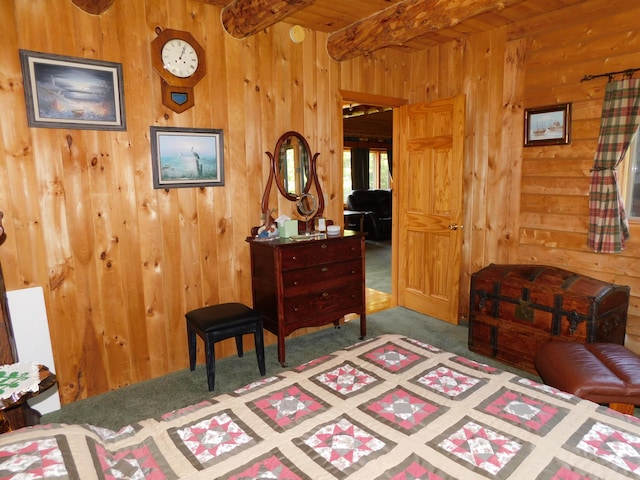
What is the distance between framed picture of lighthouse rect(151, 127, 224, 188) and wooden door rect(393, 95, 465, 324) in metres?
2.02

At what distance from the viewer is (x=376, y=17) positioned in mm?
3188

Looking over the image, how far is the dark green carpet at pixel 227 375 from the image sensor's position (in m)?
2.55

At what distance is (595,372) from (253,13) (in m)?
2.89

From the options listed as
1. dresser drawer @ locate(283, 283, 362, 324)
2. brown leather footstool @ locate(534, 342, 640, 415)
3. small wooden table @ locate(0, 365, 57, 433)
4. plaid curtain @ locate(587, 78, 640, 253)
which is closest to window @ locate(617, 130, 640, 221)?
plaid curtain @ locate(587, 78, 640, 253)

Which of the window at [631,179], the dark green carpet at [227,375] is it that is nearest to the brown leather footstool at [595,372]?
the dark green carpet at [227,375]

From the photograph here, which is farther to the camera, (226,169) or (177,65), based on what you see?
(226,169)

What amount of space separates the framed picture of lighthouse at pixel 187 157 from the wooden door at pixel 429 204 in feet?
6.61

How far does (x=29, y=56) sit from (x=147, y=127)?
28.3 inches

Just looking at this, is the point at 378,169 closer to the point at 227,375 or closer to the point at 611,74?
the point at 611,74

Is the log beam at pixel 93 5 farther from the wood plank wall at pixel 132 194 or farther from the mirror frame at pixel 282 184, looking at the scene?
the mirror frame at pixel 282 184

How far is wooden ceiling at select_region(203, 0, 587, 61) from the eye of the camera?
2619 millimetres

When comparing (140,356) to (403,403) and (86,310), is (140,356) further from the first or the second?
(403,403)

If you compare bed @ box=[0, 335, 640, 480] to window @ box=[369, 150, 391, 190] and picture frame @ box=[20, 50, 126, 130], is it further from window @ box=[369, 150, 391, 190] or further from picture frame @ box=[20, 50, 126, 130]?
window @ box=[369, 150, 391, 190]

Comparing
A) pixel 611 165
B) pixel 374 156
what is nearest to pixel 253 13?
pixel 611 165
